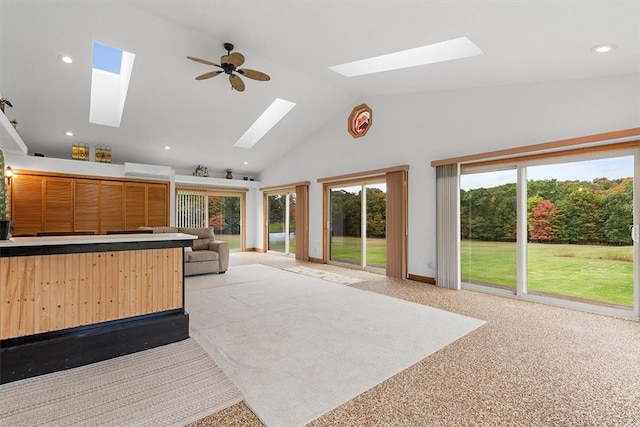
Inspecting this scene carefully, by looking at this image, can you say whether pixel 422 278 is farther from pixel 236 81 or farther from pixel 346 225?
pixel 236 81

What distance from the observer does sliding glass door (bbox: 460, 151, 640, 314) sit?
3602mm

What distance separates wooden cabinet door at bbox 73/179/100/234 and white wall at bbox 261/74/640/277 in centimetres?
489

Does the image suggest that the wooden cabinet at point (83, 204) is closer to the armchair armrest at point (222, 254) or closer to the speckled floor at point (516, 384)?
the armchair armrest at point (222, 254)

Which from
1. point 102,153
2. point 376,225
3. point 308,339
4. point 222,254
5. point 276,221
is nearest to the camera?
point 308,339

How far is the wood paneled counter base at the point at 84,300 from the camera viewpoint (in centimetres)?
218

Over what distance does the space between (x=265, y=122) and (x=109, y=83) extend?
121 inches

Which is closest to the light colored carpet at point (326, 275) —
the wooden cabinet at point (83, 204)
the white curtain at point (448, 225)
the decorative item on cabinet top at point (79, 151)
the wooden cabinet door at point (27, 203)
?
the white curtain at point (448, 225)

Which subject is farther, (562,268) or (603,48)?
(562,268)

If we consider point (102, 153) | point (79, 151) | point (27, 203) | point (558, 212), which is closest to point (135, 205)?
point (102, 153)

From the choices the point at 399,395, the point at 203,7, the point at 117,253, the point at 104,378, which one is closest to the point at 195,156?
the point at 203,7

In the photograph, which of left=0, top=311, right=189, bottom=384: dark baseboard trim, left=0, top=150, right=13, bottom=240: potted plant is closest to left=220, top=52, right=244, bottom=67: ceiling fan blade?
left=0, top=150, right=13, bottom=240: potted plant

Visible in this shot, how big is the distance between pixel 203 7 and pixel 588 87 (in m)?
4.57

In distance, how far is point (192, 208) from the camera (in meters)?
9.23

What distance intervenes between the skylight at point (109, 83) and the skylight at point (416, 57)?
11.0 feet
